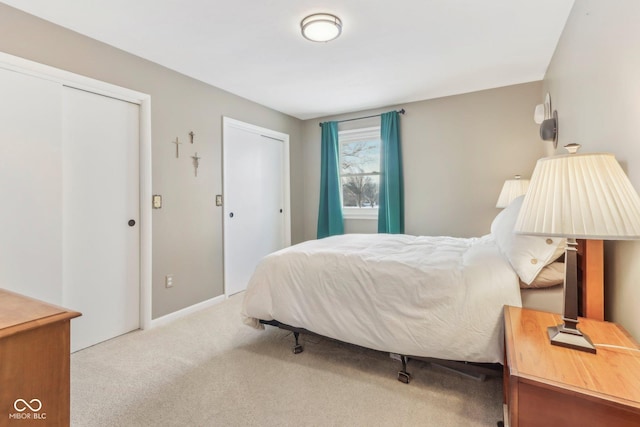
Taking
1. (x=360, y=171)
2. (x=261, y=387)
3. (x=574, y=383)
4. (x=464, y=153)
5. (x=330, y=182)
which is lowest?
(x=261, y=387)

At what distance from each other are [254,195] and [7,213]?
238 cm

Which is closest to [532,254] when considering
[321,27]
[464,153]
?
[321,27]

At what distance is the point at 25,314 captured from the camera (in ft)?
3.49

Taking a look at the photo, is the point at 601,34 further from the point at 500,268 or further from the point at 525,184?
the point at 525,184

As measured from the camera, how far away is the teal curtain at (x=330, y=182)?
444 centimetres

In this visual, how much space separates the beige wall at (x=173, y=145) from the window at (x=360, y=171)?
5.34 feet

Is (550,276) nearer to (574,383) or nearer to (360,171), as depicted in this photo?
(574,383)

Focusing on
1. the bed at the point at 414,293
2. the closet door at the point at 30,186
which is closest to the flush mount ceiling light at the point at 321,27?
the bed at the point at 414,293

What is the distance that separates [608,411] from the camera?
812mm

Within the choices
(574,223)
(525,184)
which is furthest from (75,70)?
(525,184)

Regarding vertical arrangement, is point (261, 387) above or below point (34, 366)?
below

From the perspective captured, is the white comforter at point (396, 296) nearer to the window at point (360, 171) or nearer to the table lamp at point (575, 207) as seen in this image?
the table lamp at point (575, 207)

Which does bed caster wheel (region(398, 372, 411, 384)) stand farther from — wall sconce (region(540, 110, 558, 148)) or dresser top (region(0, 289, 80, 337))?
wall sconce (region(540, 110, 558, 148))

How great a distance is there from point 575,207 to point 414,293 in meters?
0.94
